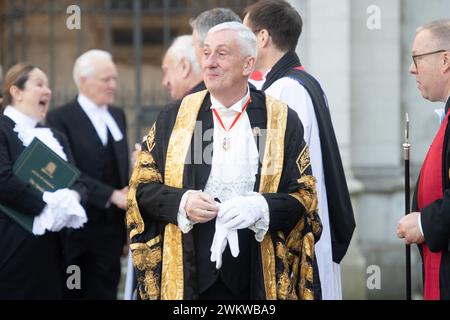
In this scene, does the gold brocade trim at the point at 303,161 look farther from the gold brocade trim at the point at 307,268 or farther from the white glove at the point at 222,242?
the white glove at the point at 222,242

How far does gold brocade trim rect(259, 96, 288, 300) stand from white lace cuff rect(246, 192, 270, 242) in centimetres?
9

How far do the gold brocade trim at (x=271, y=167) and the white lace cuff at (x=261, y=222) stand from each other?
9cm

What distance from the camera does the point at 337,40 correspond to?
904 cm

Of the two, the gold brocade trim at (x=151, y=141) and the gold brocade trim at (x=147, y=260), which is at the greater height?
the gold brocade trim at (x=151, y=141)

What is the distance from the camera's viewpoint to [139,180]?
486cm

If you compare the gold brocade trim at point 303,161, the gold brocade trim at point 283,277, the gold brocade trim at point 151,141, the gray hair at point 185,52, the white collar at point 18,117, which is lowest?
the gold brocade trim at point 283,277

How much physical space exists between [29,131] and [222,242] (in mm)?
2591

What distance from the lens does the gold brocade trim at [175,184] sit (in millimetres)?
4742

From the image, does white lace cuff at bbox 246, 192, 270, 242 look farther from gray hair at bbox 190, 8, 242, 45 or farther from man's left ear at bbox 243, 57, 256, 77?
gray hair at bbox 190, 8, 242, 45

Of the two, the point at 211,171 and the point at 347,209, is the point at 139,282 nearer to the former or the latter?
the point at 211,171

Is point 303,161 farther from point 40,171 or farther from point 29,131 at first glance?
point 29,131

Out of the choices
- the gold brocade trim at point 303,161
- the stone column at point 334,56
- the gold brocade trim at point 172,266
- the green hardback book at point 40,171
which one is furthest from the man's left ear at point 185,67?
the stone column at point 334,56

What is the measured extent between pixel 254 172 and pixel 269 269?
1.53 feet

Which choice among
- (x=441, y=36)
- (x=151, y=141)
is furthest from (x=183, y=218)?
(x=441, y=36)
